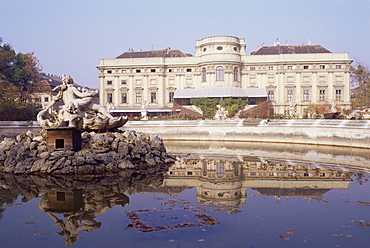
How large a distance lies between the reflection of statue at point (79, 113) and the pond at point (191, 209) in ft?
11.5

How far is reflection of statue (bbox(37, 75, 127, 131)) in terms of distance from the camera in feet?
55.7

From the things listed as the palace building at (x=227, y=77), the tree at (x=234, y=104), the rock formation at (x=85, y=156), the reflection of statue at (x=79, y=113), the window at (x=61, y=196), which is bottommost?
the window at (x=61, y=196)

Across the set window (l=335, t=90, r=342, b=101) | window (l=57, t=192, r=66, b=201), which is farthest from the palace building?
window (l=57, t=192, r=66, b=201)

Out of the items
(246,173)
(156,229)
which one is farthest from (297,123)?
(156,229)

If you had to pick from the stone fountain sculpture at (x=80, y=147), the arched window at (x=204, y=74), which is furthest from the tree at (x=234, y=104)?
the stone fountain sculpture at (x=80, y=147)

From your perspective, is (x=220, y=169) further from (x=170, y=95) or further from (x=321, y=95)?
(x=321, y=95)

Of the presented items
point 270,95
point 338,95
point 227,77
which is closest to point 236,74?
point 227,77

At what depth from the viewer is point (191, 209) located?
10.0 metres

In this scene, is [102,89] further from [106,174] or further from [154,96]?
[106,174]

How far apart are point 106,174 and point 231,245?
27.3 ft

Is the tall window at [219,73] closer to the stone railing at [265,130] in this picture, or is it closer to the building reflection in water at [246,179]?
the stone railing at [265,130]

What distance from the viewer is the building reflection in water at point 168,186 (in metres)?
9.95

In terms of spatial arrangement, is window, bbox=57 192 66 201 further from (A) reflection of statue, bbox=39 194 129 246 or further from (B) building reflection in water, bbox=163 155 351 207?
(B) building reflection in water, bbox=163 155 351 207

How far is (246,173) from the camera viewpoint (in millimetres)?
15438
